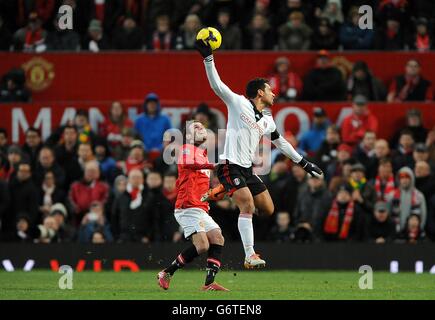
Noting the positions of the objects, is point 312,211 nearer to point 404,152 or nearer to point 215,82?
point 404,152

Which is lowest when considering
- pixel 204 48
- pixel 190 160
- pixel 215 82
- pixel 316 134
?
pixel 316 134

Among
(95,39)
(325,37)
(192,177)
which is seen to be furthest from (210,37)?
(95,39)

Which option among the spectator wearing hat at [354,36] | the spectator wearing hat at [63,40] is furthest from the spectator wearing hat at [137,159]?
the spectator wearing hat at [354,36]

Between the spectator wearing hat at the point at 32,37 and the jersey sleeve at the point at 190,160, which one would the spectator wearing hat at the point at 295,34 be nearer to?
the spectator wearing hat at the point at 32,37

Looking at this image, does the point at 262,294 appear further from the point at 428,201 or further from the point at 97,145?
the point at 97,145

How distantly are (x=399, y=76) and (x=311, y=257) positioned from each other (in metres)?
4.40

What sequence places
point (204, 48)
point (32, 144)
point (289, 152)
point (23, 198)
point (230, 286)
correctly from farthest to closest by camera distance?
point (32, 144) → point (23, 198) → point (230, 286) → point (289, 152) → point (204, 48)

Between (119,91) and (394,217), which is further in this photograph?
(119,91)

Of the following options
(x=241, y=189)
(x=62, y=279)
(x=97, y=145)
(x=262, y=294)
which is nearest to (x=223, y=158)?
(x=241, y=189)

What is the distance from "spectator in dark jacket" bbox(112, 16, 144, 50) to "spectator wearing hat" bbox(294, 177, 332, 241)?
16.9ft

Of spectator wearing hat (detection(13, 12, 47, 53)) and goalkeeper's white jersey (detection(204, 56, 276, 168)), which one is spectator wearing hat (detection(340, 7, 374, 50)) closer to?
spectator wearing hat (detection(13, 12, 47, 53))

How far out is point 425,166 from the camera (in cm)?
1956

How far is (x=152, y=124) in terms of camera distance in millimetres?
21125

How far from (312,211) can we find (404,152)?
82.9 inches
